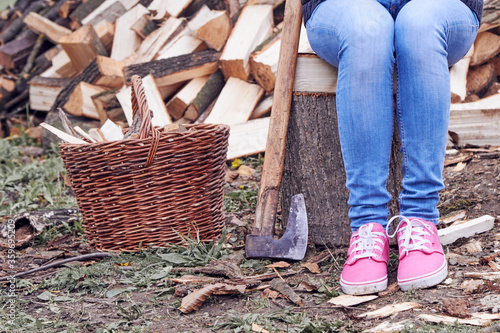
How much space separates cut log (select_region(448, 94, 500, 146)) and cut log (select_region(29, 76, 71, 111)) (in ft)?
10.9

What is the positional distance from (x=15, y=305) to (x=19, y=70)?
159 inches

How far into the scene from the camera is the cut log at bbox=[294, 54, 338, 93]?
6.22ft

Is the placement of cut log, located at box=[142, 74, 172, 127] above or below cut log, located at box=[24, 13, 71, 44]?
below

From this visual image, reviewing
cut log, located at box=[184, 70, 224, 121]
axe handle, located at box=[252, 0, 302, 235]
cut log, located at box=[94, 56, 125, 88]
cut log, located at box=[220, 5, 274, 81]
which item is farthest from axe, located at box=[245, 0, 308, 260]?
cut log, located at box=[94, 56, 125, 88]

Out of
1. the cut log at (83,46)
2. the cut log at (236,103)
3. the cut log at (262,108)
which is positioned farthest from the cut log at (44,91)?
the cut log at (262,108)

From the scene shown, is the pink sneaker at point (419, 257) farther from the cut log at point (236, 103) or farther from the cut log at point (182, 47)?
the cut log at point (182, 47)

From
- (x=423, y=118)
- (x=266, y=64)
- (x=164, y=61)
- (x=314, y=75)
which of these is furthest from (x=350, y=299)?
(x=164, y=61)

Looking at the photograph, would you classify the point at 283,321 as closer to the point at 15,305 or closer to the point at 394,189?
the point at 394,189

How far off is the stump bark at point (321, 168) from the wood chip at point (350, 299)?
1.42 feet

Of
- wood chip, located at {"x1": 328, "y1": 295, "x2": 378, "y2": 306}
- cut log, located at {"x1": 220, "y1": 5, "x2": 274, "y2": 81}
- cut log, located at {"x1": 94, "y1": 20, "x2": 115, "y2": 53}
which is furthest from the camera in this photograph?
cut log, located at {"x1": 94, "y1": 20, "x2": 115, "y2": 53}

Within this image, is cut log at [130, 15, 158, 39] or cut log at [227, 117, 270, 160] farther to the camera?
cut log at [130, 15, 158, 39]

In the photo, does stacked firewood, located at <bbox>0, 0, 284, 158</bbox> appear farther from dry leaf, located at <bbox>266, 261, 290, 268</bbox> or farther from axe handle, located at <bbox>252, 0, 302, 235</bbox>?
dry leaf, located at <bbox>266, 261, 290, 268</bbox>

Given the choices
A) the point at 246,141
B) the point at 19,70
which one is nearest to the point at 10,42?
the point at 19,70

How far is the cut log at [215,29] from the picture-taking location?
11.9 ft
